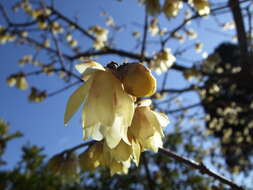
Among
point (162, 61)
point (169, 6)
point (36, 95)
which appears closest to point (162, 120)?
point (169, 6)

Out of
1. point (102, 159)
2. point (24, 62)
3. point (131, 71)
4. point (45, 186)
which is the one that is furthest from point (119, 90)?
point (24, 62)

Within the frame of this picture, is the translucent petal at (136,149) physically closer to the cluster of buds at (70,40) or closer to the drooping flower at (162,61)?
the drooping flower at (162,61)

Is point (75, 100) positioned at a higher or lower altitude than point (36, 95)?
higher

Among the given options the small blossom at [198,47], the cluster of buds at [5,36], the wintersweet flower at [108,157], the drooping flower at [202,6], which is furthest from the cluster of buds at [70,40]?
the wintersweet flower at [108,157]

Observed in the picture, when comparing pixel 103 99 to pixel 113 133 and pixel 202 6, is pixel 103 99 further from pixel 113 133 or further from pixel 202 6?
pixel 202 6

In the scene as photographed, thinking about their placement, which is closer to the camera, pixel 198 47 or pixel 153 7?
pixel 153 7

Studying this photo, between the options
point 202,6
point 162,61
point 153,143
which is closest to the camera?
point 153,143

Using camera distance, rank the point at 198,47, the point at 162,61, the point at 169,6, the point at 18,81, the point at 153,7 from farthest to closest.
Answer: the point at 198,47, the point at 18,81, the point at 162,61, the point at 169,6, the point at 153,7
